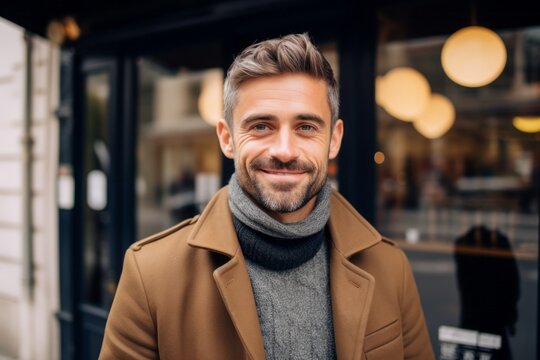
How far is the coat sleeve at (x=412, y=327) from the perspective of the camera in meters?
1.84

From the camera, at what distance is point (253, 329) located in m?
1.47

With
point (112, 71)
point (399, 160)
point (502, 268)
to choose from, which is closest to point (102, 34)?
point (112, 71)

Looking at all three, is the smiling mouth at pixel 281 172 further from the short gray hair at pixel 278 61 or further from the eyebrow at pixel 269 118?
the short gray hair at pixel 278 61

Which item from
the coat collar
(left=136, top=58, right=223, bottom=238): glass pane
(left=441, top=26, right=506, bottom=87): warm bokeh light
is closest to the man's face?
the coat collar

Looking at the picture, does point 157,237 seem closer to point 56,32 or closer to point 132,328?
point 132,328

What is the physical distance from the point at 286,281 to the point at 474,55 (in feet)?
8.98

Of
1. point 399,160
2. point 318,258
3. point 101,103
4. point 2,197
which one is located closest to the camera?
point 318,258

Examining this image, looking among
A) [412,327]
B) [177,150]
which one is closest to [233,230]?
[412,327]

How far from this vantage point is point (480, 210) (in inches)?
199

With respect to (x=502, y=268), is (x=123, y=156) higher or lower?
higher

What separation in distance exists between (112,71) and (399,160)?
777 centimetres

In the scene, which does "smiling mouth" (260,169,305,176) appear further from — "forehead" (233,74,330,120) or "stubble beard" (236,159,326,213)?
"forehead" (233,74,330,120)

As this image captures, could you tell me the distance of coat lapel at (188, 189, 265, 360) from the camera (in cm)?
146

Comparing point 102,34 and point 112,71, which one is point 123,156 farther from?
point 102,34
